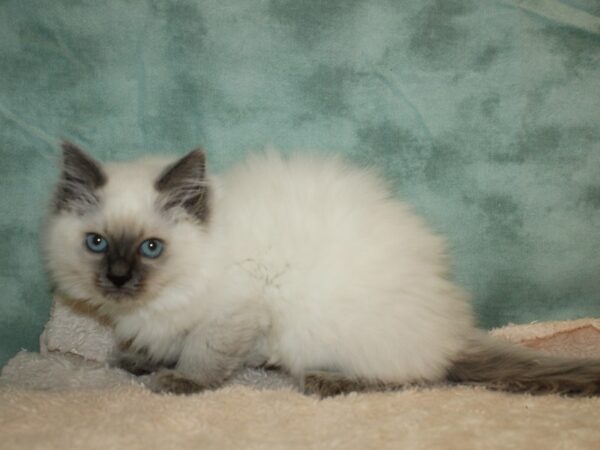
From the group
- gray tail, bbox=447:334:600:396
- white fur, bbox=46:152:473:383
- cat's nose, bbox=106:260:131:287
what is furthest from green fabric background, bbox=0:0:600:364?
cat's nose, bbox=106:260:131:287

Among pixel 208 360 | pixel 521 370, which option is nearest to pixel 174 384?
pixel 208 360

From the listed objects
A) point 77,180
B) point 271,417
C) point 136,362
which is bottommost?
point 136,362

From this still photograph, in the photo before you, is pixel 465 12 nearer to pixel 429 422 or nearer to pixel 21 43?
pixel 429 422

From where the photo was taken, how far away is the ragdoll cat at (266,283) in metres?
1.69

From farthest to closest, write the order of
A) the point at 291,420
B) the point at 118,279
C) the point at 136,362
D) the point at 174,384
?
1. the point at 136,362
2. the point at 174,384
3. the point at 118,279
4. the point at 291,420

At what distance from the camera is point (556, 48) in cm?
207

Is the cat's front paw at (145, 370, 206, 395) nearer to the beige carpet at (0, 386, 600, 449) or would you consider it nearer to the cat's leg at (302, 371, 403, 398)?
the beige carpet at (0, 386, 600, 449)

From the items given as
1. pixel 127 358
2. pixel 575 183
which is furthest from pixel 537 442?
pixel 127 358

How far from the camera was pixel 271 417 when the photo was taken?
5.03 ft

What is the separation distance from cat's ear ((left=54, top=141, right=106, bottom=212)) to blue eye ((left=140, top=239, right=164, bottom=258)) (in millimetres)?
182

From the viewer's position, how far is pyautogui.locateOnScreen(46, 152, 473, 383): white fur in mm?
1709

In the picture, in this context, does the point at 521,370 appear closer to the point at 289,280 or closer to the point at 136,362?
the point at 289,280

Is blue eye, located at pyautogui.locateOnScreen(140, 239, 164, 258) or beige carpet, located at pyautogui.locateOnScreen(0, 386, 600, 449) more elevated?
blue eye, located at pyautogui.locateOnScreen(140, 239, 164, 258)

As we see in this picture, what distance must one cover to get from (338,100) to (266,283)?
0.72m
